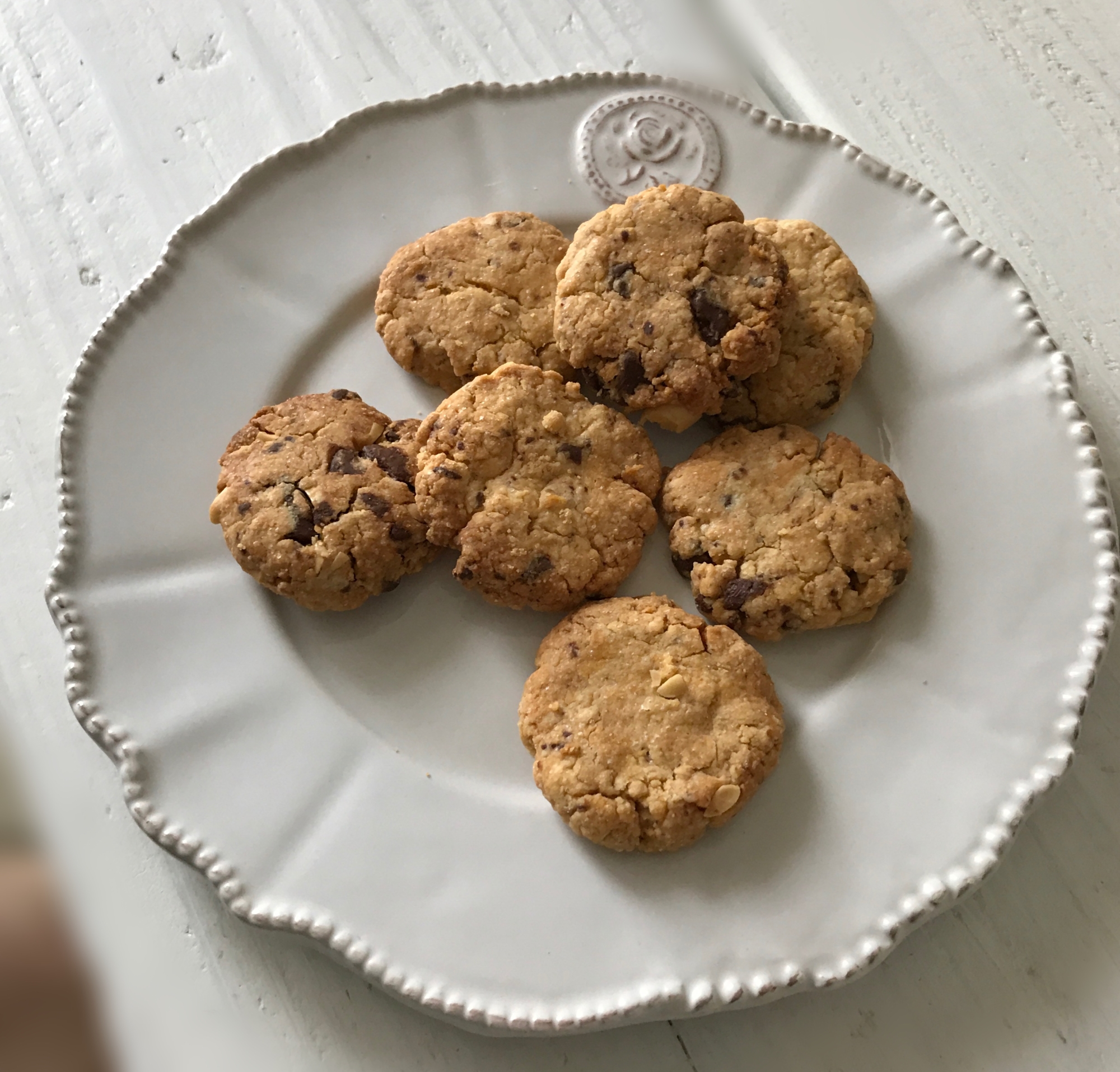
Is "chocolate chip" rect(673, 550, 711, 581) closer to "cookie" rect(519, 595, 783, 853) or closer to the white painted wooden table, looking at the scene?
"cookie" rect(519, 595, 783, 853)

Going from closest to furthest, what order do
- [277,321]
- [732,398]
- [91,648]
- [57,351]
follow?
[91,648] < [732,398] < [277,321] < [57,351]

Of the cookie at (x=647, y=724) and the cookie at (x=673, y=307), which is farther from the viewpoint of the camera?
the cookie at (x=673, y=307)

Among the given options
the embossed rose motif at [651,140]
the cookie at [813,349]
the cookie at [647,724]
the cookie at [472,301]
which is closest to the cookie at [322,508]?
the cookie at [472,301]

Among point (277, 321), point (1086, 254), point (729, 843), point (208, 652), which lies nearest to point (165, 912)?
point (208, 652)

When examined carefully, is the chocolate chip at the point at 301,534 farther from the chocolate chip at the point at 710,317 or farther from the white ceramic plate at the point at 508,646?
the chocolate chip at the point at 710,317

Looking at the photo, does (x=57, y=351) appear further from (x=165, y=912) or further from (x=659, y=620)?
(x=659, y=620)

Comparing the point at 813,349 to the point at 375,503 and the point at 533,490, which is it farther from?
the point at 375,503

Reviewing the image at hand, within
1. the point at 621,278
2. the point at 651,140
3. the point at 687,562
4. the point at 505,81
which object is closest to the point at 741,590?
the point at 687,562

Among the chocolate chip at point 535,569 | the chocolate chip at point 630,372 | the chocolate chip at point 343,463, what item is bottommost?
the chocolate chip at point 535,569

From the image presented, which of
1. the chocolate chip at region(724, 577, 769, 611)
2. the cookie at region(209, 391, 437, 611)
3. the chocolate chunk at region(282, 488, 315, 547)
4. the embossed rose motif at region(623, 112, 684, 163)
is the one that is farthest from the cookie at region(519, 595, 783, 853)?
the embossed rose motif at region(623, 112, 684, 163)
